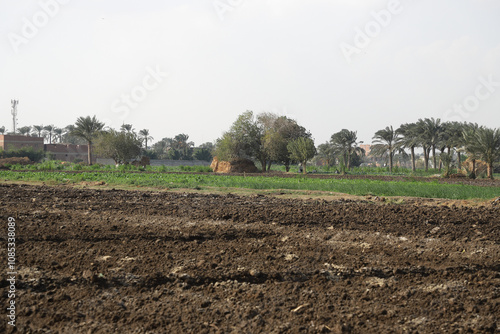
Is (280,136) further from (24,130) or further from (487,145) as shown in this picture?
(24,130)

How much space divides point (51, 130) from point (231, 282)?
119635 mm

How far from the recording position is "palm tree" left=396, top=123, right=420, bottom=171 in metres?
51.6

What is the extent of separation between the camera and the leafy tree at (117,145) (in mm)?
52781

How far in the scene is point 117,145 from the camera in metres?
52.9

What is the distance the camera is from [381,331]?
4.22 meters

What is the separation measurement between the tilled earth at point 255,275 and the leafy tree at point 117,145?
45.2m

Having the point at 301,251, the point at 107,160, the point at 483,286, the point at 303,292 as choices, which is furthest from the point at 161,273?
the point at 107,160

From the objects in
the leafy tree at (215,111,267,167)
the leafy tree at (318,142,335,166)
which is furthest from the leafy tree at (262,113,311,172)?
the leafy tree at (318,142,335,166)

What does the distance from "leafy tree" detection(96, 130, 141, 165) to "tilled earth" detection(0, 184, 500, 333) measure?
45.2 m

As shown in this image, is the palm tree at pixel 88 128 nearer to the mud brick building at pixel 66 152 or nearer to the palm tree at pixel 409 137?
the mud brick building at pixel 66 152

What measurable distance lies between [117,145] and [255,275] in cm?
5044

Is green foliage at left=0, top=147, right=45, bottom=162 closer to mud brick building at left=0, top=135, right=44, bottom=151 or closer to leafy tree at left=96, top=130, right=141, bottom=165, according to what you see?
mud brick building at left=0, top=135, right=44, bottom=151

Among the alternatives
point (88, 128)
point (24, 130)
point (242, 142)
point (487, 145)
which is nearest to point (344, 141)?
point (242, 142)

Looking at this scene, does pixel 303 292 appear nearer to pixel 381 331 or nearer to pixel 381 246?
pixel 381 331
